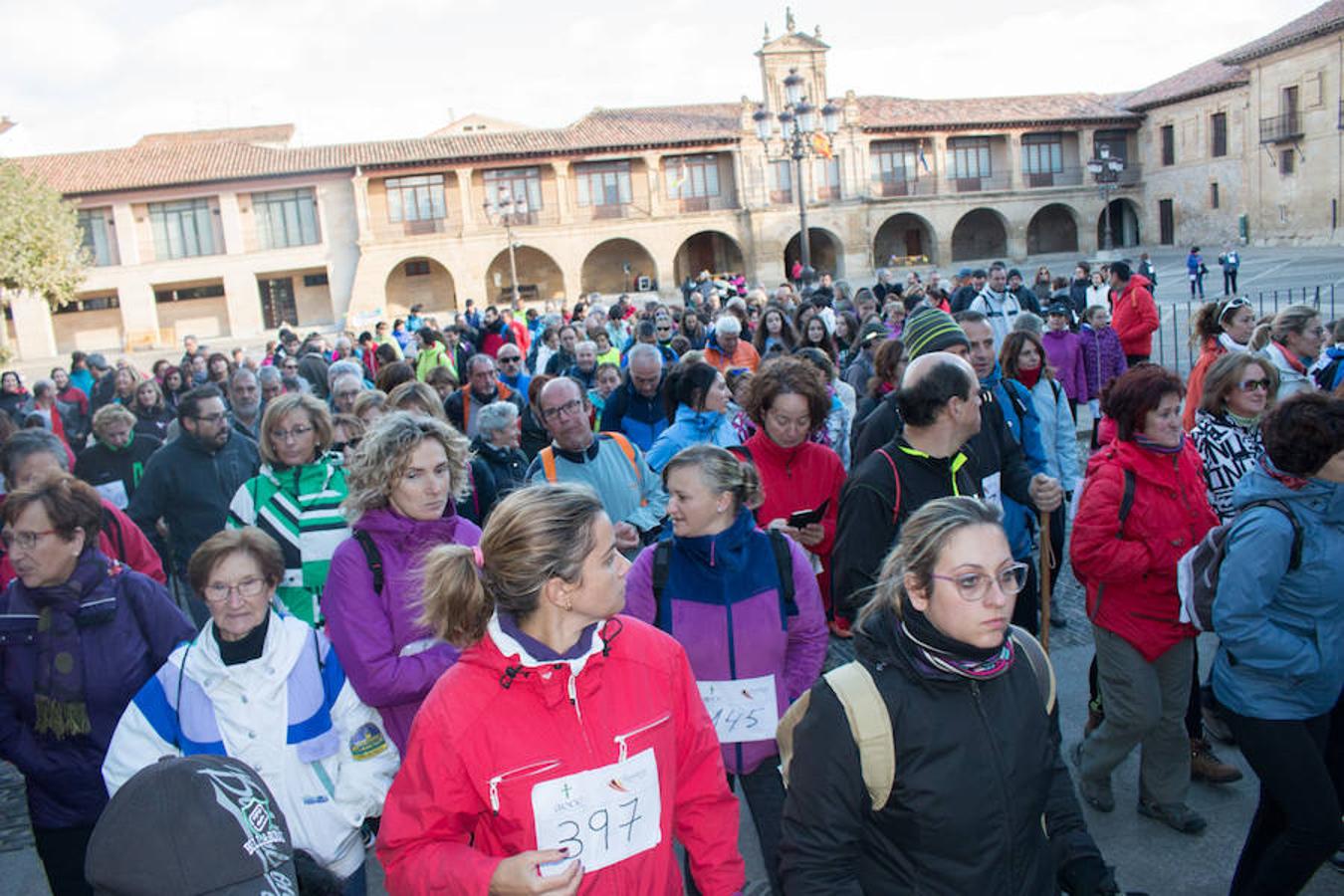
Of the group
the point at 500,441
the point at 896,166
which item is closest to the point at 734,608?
the point at 500,441

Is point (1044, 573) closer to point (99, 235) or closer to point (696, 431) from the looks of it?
point (696, 431)

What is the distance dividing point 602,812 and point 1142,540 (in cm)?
247

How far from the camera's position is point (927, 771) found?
2.07m

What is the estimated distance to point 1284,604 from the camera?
3070 mm

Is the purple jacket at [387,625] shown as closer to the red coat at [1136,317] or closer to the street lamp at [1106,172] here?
the red coat at [1136,317]

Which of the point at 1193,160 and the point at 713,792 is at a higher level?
the point at 1193,160

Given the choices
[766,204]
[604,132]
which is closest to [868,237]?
[766,204]

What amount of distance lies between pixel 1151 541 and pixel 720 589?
1.71 metres

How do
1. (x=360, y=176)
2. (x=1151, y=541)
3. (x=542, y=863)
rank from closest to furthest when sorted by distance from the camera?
(x=542, y=863), (x=1151, y=541), (x=360, y=176)

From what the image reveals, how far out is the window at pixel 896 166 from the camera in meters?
43.6

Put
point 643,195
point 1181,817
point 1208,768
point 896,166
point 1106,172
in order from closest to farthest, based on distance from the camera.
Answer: point 1181,817
point 1208,768
point 1106,172
point 643,195
point 896,166

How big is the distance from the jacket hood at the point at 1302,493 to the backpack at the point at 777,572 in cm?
148

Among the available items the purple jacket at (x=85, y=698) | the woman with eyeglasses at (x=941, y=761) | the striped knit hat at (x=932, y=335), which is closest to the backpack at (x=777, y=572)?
the woman with eyeglasses at (x=941, y=761)

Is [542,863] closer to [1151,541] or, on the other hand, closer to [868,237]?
[1151,541]
